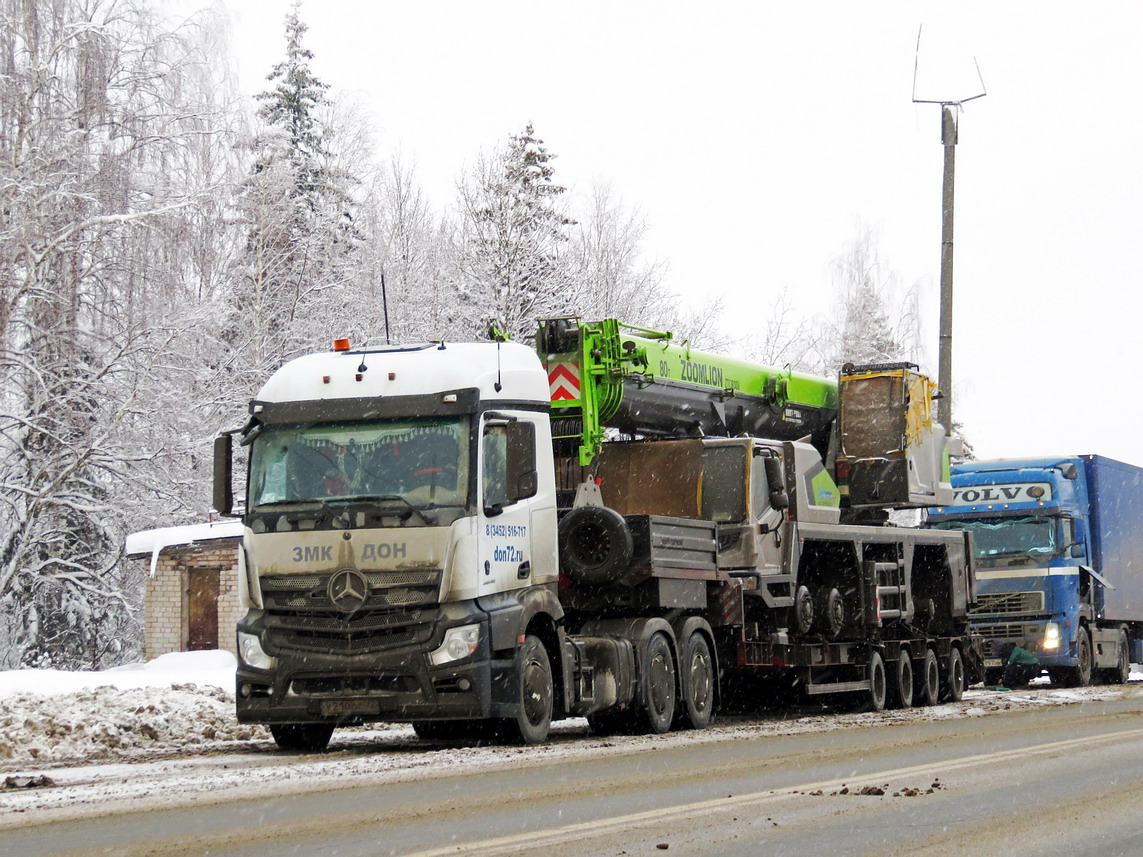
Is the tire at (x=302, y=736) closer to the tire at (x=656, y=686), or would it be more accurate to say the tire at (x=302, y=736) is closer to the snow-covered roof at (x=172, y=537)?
the tire at (x=656, y=686)

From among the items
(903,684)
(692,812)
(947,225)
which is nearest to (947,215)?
(947,225)

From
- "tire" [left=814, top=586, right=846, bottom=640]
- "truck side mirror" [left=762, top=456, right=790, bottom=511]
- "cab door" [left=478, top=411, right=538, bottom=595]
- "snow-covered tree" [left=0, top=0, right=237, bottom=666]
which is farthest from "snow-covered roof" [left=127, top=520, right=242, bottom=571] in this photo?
"cab door" [left=478, top=411, right=538, bottom=595]

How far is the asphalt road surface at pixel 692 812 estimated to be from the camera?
7445 mm

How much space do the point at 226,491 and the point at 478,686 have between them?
2.62m

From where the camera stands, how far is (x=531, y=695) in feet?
44.1

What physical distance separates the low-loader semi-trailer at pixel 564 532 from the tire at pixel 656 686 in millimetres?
33

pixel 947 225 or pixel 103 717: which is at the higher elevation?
pixel 947 225

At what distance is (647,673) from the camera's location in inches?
579

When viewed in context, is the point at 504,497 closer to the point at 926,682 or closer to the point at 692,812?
the point at 692,812

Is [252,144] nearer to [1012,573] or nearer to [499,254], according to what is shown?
[499,254]

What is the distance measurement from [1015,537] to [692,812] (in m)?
17.7

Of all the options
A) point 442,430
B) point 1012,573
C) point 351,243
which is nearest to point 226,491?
point 442,430

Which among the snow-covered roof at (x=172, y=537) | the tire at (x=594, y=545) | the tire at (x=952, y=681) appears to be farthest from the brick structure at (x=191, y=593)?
the tire at (x=594, y=545)

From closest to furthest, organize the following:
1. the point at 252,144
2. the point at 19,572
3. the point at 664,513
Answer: the point at 664,513 → the point at 19,572 → the point at 252,144
